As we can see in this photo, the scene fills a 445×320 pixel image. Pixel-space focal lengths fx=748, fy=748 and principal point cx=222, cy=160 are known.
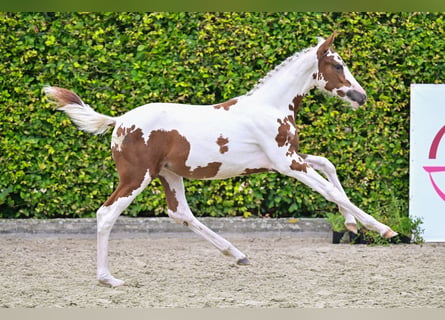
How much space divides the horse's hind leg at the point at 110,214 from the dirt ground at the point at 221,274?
0.11 metres

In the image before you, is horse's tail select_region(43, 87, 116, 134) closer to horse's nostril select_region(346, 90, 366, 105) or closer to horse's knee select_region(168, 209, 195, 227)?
horse's knee select_region(168, 209, 195, 227)

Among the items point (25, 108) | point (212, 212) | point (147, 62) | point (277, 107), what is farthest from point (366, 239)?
point (25, 108)

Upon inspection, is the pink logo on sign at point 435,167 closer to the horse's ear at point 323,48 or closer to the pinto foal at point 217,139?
the pinto foal at point 217,139

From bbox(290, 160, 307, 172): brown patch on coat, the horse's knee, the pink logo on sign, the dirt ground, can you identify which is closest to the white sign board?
the pink logo on sign

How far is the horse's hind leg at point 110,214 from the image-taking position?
5332 millimetres

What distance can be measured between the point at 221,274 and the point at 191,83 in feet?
8.19

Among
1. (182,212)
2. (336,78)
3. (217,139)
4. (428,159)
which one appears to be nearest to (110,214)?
(182,212)

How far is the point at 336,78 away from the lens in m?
5.55

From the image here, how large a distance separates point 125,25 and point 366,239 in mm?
3333

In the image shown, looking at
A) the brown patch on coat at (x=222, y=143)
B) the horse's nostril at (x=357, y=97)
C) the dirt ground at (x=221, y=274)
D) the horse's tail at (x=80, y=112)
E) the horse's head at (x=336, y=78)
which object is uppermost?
the horse's head at (x=336, y=78)

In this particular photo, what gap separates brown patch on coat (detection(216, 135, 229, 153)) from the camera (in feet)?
17.7

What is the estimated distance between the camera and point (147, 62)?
7.76 metres

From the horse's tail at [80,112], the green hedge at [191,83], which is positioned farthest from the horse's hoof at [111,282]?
the green hedge at [191,83]

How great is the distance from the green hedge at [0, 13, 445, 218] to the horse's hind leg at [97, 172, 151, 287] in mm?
2367
